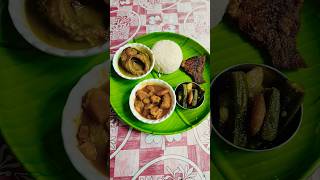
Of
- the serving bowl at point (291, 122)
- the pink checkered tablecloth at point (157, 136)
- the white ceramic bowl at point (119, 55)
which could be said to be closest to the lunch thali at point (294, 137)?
the serving bowl at point (291, 122)

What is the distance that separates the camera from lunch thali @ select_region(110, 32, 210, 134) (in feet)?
1.97

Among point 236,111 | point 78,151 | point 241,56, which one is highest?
point 241,56

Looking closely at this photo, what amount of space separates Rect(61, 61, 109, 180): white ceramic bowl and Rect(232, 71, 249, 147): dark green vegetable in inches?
11.7

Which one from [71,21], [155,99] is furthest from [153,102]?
[71,21]

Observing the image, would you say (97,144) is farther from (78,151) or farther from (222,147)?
(222,147)

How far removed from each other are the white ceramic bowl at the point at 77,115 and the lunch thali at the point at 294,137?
0.28 m

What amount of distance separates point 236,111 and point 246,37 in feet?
0.83

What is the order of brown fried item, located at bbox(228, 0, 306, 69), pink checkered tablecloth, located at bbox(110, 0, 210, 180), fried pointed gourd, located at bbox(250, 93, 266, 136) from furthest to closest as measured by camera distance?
brown fried item, located at bbox(228, 0, 306, 69) < fried pointed gourd, located at bbox(250, 93, 266, 136) < pink checkered tablecloth, located at bbox(110, 0, 210, 180)

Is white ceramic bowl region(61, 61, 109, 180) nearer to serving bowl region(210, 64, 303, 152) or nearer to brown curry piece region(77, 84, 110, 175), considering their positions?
brown curry piece region(77, 84, 110, 175)

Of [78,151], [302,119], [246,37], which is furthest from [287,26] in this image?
[78,151]

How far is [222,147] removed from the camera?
75 cm

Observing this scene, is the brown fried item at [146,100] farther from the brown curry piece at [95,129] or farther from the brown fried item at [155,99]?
the brown curry piece at [95,129]

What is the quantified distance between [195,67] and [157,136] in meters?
0.15

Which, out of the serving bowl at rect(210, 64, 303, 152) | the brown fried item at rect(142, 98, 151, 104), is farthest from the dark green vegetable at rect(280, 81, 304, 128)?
the brown fried item at rect(142, 98, 151, 104)
